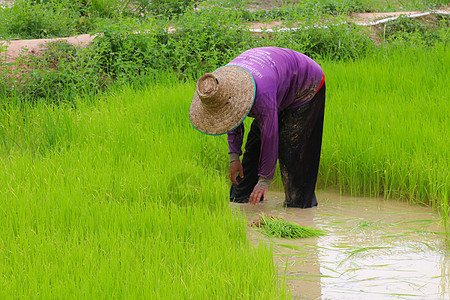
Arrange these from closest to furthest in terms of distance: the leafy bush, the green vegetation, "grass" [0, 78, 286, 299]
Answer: "grass" [0, 78, 286, 299] → the green vegetation → the leafy bush

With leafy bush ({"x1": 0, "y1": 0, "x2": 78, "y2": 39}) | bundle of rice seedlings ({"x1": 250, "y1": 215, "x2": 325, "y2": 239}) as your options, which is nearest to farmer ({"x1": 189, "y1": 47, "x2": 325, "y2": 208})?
bundle of rice seedlings ({"x1": 250, "y1": 215, "x2": 325, "y2": 239})

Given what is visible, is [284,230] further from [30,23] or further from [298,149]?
[30,23]

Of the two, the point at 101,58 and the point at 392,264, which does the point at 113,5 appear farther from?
the point at 392,264

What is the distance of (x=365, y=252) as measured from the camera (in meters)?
3.18

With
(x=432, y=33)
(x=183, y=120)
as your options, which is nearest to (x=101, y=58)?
(x=183, y=120)

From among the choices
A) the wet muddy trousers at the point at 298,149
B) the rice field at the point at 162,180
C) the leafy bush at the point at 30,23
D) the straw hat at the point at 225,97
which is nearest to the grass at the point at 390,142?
the rice field at the point at 162,180

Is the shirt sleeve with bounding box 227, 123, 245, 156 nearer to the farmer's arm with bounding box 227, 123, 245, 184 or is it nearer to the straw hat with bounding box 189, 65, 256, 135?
the farmer's arm with bounding box 227, 123, 245, 184

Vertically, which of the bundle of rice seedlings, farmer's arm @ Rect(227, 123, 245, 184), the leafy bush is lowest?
the bundle of rice seedlings

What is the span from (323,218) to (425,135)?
1192 millimetres

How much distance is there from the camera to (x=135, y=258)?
258 centimetres

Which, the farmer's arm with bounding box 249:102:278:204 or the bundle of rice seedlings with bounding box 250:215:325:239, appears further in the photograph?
the bundle of rice seedlings with bounding box 250:215:325:239

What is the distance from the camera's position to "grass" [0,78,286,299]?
2361 mm

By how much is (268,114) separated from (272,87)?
18cm

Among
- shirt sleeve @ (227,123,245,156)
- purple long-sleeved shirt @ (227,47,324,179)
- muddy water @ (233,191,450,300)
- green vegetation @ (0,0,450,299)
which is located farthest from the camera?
shirt sleeve @ (227,123,245,156)
